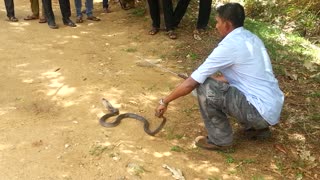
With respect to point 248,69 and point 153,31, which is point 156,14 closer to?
point 153,31

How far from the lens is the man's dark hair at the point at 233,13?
148 inches

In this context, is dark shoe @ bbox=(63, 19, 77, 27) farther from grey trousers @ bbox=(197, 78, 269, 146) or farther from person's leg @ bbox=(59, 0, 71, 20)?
grey trousers @ bbox=(197, 78, 269, 146)

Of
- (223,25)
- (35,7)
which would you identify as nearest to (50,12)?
(35,7)

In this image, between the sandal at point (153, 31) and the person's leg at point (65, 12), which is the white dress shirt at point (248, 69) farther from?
the person's leg at point (65, 12)

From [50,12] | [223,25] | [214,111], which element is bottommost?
[214,111]

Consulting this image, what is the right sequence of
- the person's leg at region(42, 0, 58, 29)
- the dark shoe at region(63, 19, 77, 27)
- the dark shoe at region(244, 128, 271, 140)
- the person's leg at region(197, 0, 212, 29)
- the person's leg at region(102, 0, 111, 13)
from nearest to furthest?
the dark shoe at region(244, 128, 271, 140)
the person's leg at region(197, 0, 212, 29)
the person's leg at region(42, 0, 58, 29)
the dark shoe at region(63, 19, 77, 27)
the person's leg at region(102, 0, 111, 13)

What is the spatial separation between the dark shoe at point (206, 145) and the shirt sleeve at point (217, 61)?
29.5 inches

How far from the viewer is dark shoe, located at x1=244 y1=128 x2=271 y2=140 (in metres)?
4.28

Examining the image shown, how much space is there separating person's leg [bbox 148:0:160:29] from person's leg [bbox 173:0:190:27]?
352 mm

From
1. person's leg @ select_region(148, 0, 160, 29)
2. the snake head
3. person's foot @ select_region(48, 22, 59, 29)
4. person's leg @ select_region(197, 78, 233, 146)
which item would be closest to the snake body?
the snake head

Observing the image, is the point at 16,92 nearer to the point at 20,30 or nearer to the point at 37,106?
the point at 37,106

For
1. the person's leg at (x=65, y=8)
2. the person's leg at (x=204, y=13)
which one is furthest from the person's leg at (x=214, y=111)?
the person's leg at (x=65, y=8)

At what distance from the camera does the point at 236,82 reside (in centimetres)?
395

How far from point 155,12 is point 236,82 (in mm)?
4017
